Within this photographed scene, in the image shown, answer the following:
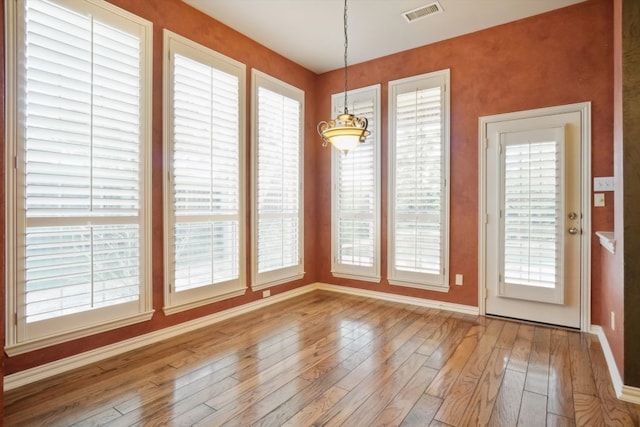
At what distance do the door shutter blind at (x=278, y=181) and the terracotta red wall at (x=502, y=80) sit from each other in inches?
43.4

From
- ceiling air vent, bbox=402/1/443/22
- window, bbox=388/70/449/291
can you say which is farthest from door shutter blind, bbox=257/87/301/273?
ceiling air vent, bbox=402/1/443/22

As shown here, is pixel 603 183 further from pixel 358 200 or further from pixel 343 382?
pixel 343 382

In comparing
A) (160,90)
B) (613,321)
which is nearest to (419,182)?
(613,321)

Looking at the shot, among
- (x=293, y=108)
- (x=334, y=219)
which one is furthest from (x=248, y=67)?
(x=334, y=219)

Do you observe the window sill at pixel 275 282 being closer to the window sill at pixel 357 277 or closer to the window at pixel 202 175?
the window at pixel 202 175

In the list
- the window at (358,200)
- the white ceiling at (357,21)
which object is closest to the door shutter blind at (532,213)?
the white ceiling at (357,21)

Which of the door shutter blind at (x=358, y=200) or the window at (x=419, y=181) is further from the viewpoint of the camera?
the door shutter blind at (x=358, y=200)

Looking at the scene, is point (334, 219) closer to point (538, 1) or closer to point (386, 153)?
point (386, 153)

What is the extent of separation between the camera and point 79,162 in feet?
8.46

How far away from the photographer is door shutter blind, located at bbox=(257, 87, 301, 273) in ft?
13.8

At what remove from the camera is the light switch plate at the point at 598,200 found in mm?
3224

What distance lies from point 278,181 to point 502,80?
9.30ft

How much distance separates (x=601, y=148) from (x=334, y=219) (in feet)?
10.2

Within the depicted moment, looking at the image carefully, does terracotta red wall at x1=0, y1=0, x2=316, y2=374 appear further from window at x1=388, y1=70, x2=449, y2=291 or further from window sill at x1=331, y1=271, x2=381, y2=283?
window at x1=388, y1=70, x2=449, y2=291
